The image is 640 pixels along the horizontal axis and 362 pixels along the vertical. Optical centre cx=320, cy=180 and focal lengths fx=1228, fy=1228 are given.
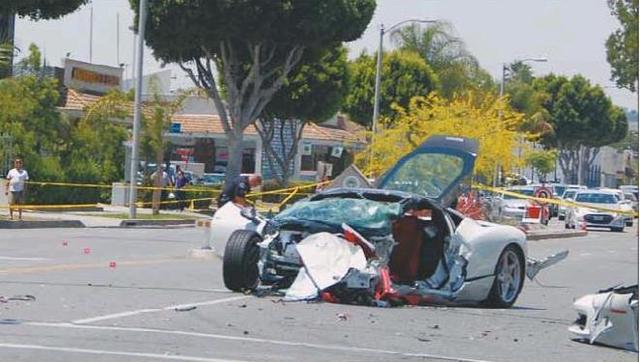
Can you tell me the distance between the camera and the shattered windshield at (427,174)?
14897 mm

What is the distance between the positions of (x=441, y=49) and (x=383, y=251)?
60553 millimetres

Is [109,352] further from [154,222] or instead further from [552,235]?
[552,235]

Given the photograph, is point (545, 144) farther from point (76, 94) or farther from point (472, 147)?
point (472, 147)

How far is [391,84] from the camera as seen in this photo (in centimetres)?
6588

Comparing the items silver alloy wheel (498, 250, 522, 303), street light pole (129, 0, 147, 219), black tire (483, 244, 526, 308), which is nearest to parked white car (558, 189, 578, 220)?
street light pole (129, 0, 147, 219)

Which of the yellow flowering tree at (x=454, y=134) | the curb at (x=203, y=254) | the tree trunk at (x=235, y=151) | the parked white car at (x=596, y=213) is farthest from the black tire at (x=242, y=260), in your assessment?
the parked white car at (x=596, y=213)

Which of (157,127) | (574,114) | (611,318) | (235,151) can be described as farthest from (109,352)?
(574,114)

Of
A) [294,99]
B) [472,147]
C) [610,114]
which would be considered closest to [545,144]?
[610,114]

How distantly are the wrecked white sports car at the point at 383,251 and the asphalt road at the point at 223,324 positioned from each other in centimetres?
26

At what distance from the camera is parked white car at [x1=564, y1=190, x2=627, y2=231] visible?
50000 mm

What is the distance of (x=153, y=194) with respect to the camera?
40.1 metres

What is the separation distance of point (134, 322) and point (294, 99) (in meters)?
39.9

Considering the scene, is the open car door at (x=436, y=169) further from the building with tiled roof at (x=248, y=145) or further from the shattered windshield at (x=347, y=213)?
the building with tiled roof at (x=248, y=145)

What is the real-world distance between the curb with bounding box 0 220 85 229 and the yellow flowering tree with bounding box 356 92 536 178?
14714 millimetres
